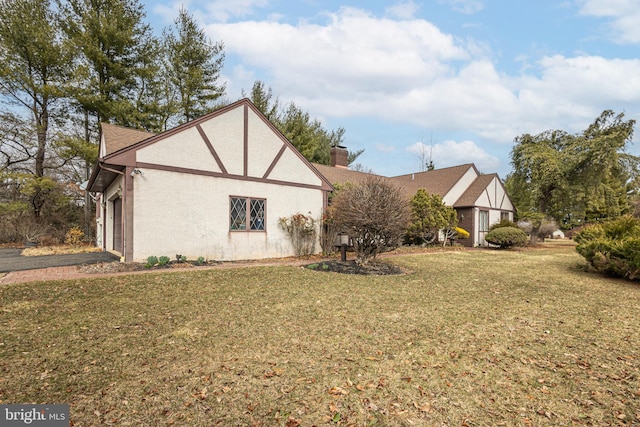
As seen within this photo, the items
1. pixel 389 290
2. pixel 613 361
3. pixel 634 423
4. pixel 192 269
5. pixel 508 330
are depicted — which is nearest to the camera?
pixel 634 423

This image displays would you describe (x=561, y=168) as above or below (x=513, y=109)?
below

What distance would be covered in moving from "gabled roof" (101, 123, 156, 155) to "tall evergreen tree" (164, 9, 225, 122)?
8707mm

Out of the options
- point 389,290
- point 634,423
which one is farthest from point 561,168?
point 634,423

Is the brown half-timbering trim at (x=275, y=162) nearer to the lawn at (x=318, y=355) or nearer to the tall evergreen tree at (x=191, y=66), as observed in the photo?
the lawn at (x=318, y=355)

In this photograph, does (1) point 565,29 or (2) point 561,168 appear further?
(2) point 561,168

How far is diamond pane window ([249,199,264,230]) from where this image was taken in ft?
38.7

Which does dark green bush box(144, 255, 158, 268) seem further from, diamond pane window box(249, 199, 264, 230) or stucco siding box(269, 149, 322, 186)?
stucco siding box(269, 149, 322, 186)

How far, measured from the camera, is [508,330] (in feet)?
14.6

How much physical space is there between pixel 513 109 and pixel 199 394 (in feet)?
79.3

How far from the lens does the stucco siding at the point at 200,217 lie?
962cm

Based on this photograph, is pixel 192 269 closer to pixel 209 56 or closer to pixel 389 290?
pixel 389 290

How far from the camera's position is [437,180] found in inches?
865

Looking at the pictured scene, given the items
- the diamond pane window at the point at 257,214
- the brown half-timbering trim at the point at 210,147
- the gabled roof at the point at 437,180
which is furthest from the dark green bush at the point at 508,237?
the brown half-timbering trim at the point at 210,147

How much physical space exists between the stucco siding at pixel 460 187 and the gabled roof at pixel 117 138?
16603 millimetres
